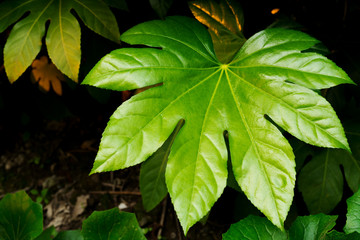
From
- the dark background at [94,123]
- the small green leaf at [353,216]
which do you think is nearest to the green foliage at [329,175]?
the dark background at [94,123]

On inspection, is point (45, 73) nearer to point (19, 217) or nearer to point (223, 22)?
point (19, 217)

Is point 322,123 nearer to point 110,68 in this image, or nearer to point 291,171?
point 291,171

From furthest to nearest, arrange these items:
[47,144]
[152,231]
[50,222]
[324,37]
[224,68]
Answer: [47,144]
[50,222]
[152,231]
[324,37]
[224,68]

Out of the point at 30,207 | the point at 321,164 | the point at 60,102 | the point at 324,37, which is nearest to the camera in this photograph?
the point at 30,207

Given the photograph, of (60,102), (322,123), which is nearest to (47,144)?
(60,102)

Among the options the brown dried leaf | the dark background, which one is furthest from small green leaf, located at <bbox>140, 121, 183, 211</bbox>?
the brown dried leaf

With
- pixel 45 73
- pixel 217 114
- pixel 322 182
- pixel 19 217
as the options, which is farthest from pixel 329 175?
pixel 45 73
